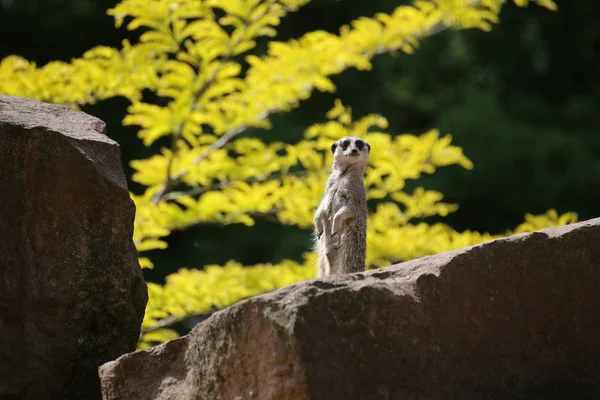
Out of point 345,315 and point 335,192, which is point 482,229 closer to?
point 335,192

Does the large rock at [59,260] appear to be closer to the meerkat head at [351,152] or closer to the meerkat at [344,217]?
the meerkat at [344,217]

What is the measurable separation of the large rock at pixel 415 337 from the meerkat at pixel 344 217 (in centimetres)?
121

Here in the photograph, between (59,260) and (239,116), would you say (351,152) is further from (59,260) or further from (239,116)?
(239,116)

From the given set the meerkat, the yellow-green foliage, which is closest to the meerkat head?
the meerkat

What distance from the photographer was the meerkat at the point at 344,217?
13.3 feet

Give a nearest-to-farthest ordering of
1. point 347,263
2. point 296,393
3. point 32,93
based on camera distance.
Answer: point 296,393
point 347,263
point 32,93

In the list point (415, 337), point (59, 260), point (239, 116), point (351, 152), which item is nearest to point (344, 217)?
point (351, 152)

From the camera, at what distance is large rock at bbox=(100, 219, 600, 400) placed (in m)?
2.49

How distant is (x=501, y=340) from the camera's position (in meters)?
2.75

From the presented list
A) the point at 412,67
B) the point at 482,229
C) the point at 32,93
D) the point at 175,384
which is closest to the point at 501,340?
the point at 175,384

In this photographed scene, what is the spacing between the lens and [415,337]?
2623 millimetres

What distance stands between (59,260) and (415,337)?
1.37 meters

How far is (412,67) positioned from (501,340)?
294 inches

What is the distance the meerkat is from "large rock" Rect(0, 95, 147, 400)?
0.95 metres
